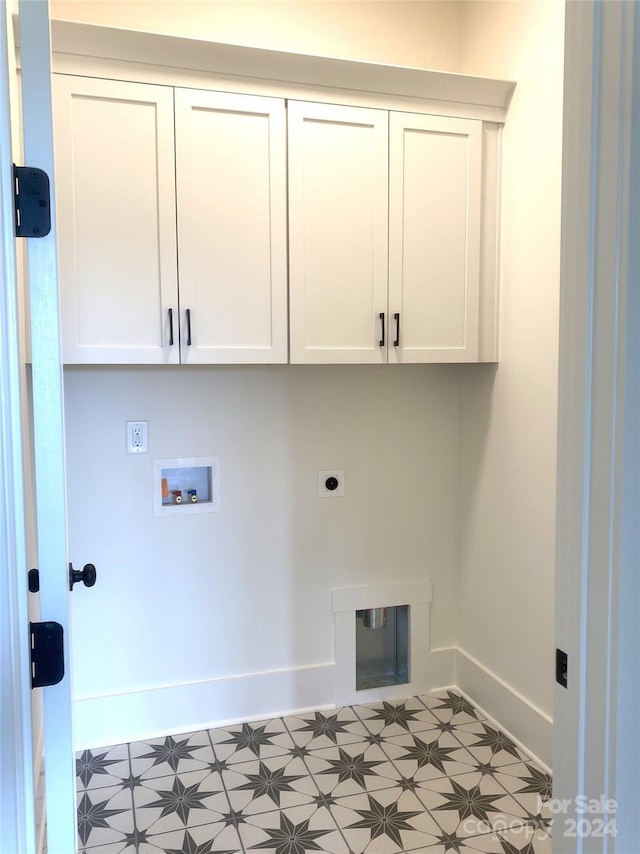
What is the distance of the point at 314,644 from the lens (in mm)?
2672

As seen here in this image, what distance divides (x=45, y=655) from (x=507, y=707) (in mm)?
2083

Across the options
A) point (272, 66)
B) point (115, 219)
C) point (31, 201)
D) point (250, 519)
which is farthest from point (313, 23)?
point (31, 201)

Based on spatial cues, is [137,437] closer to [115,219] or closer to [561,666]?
[115,219]

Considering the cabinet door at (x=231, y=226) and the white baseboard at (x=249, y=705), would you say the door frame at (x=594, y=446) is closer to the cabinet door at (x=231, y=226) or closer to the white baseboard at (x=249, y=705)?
the cabinet door at (x=231, y=226)

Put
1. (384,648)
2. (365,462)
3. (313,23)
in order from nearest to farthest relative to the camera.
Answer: (313,23), (365,462), (384,648)

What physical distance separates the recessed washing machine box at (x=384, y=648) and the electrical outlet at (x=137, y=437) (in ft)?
3.79

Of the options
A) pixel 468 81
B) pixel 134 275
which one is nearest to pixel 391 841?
pixel 134 275

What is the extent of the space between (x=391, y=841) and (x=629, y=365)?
165cm

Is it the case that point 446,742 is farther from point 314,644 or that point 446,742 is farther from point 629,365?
point 629,365

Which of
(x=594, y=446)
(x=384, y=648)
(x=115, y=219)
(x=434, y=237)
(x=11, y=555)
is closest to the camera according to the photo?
(x=11, y=555)

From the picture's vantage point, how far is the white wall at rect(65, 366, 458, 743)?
239 centimetres

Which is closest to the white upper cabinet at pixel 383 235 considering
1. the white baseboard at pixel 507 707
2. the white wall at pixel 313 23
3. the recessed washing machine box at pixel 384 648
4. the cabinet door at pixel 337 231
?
the cabinet door at pixel 337 231

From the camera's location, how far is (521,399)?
2379 millimetres

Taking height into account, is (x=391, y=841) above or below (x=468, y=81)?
below
